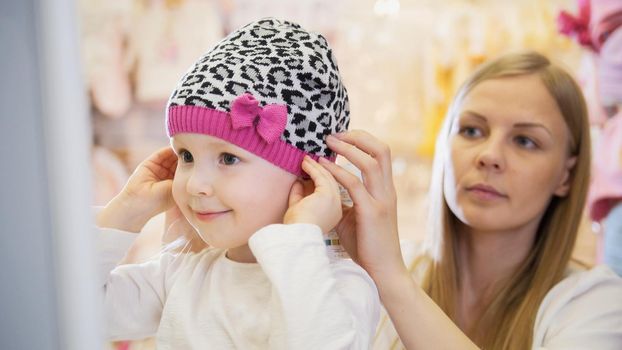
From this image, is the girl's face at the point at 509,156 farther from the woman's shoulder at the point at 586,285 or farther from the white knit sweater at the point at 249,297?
the white knit sweater at the point at 249,297

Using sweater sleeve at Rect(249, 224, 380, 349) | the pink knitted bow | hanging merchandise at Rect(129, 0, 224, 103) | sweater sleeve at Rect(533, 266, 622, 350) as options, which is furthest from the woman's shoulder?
hanging merchandise at Rect(129, 0, 224, 103)

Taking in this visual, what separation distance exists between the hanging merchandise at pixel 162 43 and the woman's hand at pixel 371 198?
3.00 feet

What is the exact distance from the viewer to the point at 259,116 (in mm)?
723

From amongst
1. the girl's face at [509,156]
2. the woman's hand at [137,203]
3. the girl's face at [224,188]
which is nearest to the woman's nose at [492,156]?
the girl's face at [509,156]

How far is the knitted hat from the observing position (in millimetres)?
721

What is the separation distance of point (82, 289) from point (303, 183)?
0.41m

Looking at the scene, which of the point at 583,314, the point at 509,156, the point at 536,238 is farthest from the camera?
the point at 536,238

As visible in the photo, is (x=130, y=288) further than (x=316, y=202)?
Yes

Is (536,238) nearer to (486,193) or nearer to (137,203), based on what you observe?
(486,193)

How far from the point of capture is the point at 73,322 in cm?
46

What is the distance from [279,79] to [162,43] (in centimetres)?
103

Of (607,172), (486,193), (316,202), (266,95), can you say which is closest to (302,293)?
(316,202)

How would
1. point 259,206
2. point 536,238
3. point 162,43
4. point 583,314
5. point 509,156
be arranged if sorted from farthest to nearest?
point 162,43 < point 536,238 < point 509,156 < point 583,314 < point 259,206

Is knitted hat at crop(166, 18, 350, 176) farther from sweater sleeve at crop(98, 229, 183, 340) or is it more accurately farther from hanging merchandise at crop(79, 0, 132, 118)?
hanging merchandise at crop(79, 0, 132, 118)
